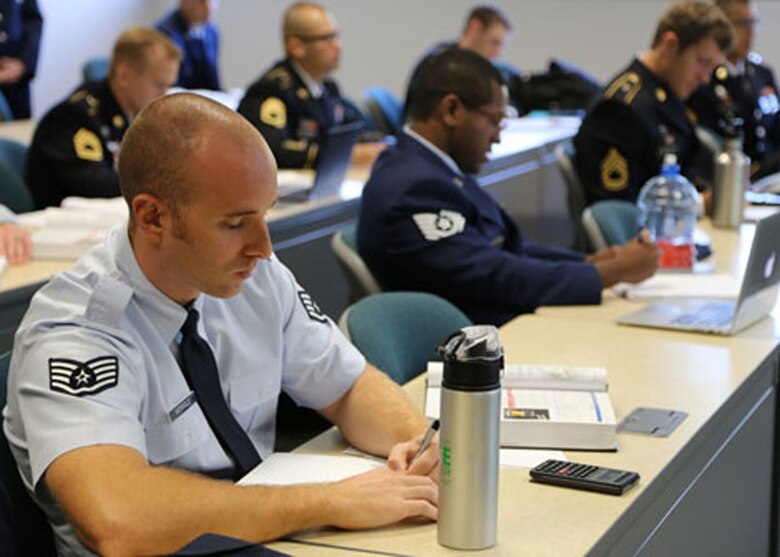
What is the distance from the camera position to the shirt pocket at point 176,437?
1787 millimetres

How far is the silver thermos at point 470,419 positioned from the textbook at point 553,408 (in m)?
0.38

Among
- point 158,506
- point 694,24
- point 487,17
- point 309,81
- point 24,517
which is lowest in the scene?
point 24,517

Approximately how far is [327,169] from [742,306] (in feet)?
6.15

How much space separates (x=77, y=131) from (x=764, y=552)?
283cm

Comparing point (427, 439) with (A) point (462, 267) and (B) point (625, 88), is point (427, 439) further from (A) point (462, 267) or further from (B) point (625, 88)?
(B) point (625, 88)

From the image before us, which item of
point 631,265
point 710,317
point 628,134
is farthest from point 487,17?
point 710,317

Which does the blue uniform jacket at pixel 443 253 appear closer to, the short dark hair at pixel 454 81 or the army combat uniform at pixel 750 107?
the short dark hair at pixel 454 81

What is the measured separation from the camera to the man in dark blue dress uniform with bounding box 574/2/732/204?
4508 mm

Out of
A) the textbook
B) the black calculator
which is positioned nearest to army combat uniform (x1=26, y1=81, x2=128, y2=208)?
the textbook

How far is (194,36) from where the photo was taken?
8359mm

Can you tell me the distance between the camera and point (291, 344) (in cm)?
208

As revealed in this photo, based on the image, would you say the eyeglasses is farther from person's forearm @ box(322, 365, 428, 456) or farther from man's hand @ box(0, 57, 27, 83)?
person's forearm @ box(322, 365, 428, 456)

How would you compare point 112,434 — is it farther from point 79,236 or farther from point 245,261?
point 79,236

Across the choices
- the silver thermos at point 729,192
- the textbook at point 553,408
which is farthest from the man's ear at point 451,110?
the silver thermos at point 729,192
